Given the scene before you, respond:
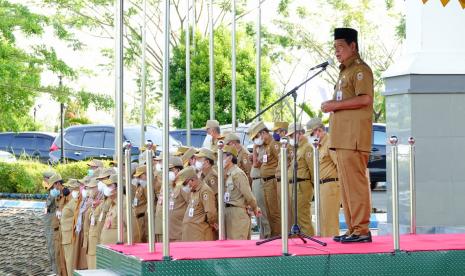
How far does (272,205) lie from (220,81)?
14014 millimetres

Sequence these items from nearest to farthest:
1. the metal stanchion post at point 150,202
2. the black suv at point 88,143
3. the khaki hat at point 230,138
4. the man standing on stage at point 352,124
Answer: the metal stanchion post at point 150,202 < the man standing on stage at point 352,124 < the khaki hat at point 230,138 < the black suv at point 88,143

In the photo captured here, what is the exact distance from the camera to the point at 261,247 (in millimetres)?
9664

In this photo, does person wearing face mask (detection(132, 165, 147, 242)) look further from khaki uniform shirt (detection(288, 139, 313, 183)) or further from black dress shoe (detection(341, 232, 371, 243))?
black dress shoe (detection(341, 232, 371, 243))

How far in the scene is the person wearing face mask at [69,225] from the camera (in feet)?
51.4

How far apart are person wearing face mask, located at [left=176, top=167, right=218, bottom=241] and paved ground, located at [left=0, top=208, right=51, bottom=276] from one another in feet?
19.0

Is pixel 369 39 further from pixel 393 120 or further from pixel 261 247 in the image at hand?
pixel 261 247

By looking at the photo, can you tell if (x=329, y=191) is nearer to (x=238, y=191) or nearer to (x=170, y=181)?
(x=238, y=191)

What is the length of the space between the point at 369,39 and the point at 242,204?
1317 inches

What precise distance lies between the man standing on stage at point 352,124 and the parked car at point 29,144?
1037 inches

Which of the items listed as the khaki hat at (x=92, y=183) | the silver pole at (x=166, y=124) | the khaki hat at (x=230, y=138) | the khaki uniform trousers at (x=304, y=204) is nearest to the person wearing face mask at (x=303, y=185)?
the khaki uniform trousers at (x=304, y=204)

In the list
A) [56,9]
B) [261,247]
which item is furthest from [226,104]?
[261,247]

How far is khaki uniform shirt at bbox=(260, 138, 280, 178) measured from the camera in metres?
15.2

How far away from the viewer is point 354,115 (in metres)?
9.67

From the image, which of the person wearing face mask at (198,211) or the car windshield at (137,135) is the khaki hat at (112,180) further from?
the car windshield at (137,135)
